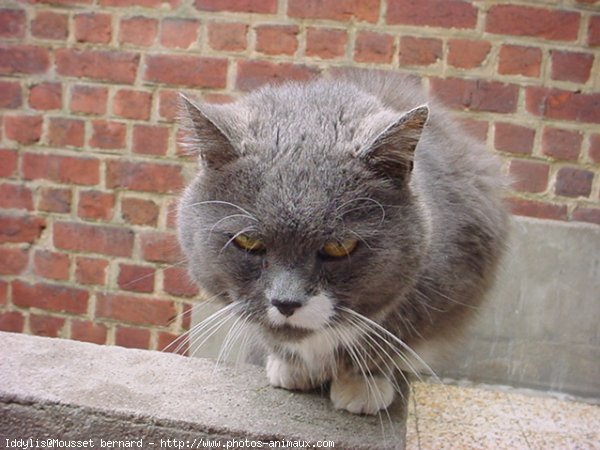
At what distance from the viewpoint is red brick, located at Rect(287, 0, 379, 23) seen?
5.74ft

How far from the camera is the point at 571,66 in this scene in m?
1.70

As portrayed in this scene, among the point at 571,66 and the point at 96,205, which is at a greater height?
the point at 571,66

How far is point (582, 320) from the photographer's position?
5.77 feet

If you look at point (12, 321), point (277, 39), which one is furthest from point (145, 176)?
point (12, 321)

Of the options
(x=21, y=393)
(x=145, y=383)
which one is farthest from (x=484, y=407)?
(x=21, y=393)

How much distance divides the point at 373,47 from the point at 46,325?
1315mm

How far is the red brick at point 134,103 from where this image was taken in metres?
1.88

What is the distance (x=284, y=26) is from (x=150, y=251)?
30.1 inches

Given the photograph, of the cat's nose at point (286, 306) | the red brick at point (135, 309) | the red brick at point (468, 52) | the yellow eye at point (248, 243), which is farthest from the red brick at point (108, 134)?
the cat's nose at point (286, 306)

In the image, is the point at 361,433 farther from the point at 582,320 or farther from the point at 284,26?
the point at 284,26

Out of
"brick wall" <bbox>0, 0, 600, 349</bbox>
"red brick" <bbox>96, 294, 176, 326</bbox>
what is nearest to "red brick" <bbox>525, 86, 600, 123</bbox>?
"brick wall" <bbox>0, 0, 600, 349</bbox>

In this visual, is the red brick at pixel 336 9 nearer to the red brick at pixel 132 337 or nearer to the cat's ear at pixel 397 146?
the cat's ear at pixel 397 146

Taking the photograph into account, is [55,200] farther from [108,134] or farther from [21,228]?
[108,134]

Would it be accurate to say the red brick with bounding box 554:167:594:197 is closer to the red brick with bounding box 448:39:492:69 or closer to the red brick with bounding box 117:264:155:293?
the red brick with bounding box 448:39:492:69
